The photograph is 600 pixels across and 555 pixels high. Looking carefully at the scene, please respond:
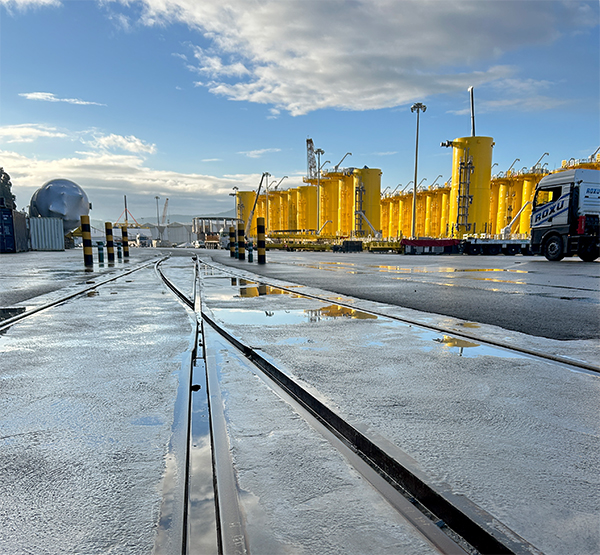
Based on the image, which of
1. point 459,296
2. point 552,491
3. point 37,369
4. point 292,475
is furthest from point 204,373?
point 459,296

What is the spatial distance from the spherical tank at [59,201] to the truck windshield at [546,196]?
33929mm

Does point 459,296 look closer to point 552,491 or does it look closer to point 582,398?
point 582,398

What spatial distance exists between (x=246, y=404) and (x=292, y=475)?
0.69 meters

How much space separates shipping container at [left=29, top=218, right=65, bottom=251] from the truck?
34.7 metres

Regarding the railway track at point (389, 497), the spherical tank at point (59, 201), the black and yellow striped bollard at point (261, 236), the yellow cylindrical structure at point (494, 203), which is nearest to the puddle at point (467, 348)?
the railway track at point (389, 497)

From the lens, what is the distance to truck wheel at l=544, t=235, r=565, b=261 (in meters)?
17.1

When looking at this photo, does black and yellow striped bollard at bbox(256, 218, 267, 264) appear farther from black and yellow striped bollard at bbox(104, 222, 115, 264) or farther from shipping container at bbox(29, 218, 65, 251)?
shipping container at bbox(29, 218, 65, 251)

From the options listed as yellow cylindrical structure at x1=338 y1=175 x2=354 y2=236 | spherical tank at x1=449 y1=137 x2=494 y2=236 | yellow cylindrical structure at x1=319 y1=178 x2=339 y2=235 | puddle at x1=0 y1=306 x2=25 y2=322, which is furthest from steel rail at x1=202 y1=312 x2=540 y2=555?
yellow cylindrical structure at x1=319 y1=178 x2=339 y2=235

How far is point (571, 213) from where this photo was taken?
53.9ft

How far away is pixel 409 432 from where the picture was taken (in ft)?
5.87

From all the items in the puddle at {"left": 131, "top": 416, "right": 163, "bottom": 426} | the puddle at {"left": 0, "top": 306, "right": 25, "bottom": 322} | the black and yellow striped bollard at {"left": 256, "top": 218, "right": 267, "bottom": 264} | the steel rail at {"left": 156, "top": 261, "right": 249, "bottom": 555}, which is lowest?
the puddle at {"left": 0, "top": 306, "right": 25, "bottom": 322}

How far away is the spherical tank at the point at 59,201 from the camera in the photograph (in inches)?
1453

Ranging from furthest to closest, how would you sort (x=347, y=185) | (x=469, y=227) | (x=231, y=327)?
1. (x=347, y=185)
2. (x=469, y=227)
3. (x=231, y=327)

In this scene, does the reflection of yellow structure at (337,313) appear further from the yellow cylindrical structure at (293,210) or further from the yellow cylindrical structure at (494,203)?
the yellow cylindrical structure at (293,210)
